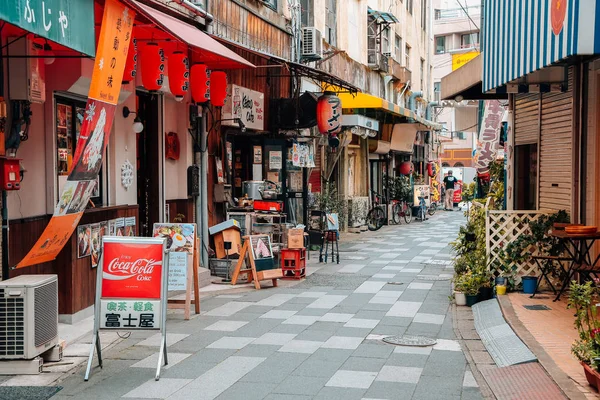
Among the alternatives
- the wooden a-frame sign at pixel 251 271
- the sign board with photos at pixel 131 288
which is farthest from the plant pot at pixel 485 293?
the sign board with photos at pixel 131 288

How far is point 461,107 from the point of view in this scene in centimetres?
2542

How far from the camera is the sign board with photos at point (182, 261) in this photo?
1100 cm

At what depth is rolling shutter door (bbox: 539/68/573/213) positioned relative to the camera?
12.1 m

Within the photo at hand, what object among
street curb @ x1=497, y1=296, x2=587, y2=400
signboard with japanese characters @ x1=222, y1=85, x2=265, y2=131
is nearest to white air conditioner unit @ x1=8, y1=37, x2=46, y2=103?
street curb @ x1=497, y1=296, x2=587, y2=400

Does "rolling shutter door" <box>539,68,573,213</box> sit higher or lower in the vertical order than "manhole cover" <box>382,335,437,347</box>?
higher

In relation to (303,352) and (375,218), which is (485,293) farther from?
(375,218)

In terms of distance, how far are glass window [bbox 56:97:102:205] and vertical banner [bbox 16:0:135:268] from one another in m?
1.99

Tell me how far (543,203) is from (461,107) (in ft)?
40.3

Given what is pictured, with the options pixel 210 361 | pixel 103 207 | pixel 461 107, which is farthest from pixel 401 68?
pixel 210 361

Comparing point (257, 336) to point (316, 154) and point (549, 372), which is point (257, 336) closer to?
point (549, 372)

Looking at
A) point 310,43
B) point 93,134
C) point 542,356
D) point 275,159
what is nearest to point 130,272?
point 93,134

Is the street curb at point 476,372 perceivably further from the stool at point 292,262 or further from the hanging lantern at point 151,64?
the hanging lantern at point 151,64

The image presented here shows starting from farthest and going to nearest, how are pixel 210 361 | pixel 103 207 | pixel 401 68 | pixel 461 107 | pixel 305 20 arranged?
pixel 401 68
pixel 461 107
pixel 305 20
pixel 103 207
pixel 210 361

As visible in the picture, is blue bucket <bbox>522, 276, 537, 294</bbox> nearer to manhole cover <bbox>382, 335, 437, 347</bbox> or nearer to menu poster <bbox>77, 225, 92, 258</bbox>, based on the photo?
manhole cover <bbox>382, 335, 437, 347</bbox>
